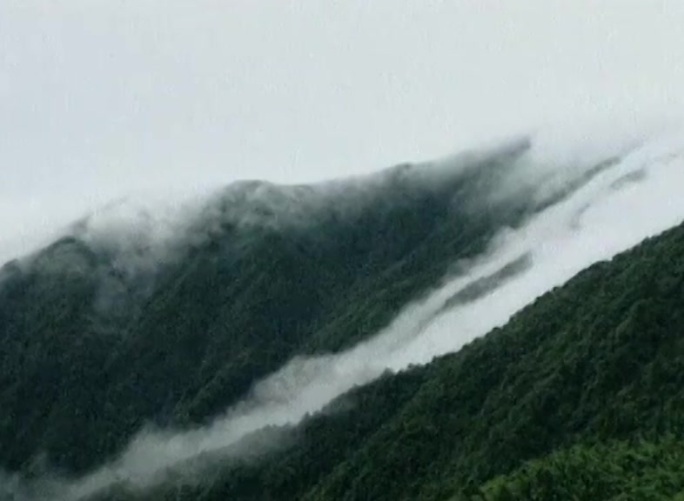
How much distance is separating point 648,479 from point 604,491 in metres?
6.13

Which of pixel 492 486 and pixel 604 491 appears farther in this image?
pixel 492 486

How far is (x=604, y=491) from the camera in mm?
185000

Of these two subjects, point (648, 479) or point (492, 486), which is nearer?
point (648, 479)

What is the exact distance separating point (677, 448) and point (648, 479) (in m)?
13.0

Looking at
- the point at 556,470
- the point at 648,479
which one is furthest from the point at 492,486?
the point at 648,479

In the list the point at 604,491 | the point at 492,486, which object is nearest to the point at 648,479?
the point at 604,491

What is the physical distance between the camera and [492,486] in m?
199

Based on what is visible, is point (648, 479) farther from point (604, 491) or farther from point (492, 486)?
point (492, 486)

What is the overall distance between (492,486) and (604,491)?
19.6 meters

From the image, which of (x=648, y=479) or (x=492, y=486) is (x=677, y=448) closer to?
(x=648, y=479)

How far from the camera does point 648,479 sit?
604ft

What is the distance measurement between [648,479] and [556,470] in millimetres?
14316

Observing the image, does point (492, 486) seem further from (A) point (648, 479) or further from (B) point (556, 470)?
(A) point (648, 479)
